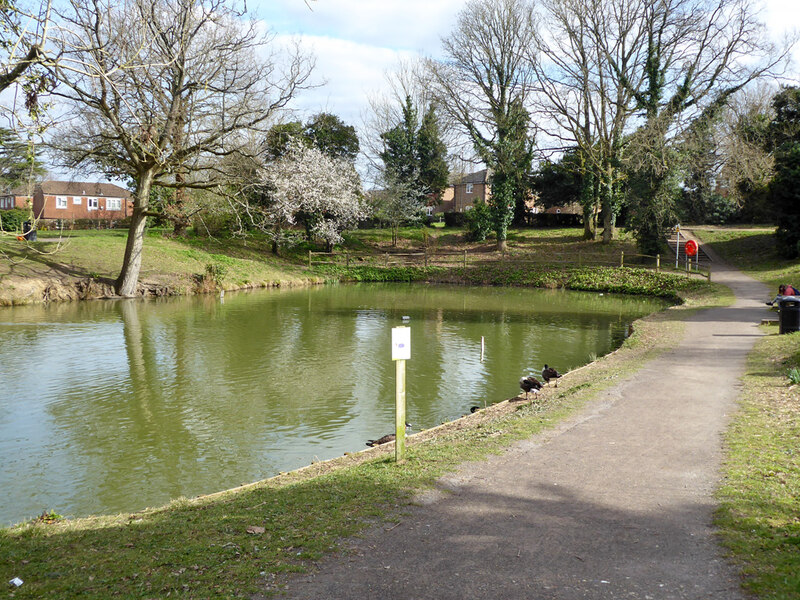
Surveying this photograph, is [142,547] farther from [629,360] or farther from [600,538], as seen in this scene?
[629,360]

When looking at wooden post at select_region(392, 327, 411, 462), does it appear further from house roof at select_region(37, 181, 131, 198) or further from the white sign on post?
house roof at select_region(37, 181, 131, 198)

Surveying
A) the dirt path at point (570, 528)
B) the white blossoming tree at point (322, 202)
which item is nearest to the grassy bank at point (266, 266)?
the white blossoming tree at point (322, 202)

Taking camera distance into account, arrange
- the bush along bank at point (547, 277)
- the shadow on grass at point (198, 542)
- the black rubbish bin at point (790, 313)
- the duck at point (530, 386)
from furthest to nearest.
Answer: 1. the bush along bank at point (547, 277)
2. the black rubbish bin at point (790, 313)
3. the duck at point (530, 386)
4. the shadow on grass at point (198, 542)

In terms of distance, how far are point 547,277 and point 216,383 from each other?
29985mm

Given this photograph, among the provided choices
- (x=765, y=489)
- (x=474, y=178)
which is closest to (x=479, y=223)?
(x=474, y=178)

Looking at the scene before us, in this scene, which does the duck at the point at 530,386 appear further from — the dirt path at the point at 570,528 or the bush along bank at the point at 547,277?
the bush along bank at the point at 547,277

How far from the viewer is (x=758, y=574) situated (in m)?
→ 4.83

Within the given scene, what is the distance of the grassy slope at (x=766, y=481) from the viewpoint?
4.93 meters

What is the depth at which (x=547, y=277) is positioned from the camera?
133 ft

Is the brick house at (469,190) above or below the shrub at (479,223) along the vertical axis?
above

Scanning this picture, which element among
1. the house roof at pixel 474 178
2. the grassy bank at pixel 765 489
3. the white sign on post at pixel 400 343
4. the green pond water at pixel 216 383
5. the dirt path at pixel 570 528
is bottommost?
the green pond water at pixel 216 383

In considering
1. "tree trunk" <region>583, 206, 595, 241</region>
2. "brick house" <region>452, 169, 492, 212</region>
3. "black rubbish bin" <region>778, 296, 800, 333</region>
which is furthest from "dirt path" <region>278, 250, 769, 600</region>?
"brick house" <region>452, 169, 492, 212</region>

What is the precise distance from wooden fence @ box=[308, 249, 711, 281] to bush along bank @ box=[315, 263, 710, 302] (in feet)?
3.26

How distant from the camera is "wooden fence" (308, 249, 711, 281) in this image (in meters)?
40.1
